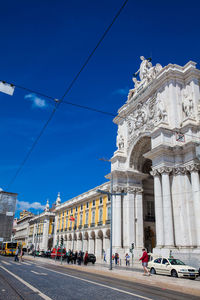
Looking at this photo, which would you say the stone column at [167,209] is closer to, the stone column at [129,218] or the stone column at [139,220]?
the stone column at [129,218]

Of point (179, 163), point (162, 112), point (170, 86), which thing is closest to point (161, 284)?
point (179, 163)

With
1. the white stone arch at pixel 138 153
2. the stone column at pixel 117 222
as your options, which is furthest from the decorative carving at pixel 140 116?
the stone column at pixel 117 222

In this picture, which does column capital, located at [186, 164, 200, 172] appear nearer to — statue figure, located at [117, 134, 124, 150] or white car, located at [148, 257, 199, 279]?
white car, located at [148, 257, 199, 279]

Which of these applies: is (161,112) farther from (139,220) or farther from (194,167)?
(139,220)

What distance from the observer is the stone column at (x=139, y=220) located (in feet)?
104

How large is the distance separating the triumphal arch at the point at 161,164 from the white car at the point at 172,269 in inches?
165

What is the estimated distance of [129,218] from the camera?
106 feet

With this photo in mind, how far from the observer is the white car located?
640 inches

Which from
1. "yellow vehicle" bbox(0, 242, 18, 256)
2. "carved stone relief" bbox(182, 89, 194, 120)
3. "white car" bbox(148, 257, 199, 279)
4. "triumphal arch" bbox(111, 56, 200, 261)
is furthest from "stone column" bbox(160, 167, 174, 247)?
"yellow vehicle" bbox(0, 242, 18, 256)

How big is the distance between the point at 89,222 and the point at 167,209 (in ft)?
86.0

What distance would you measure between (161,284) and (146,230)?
23.9 metres

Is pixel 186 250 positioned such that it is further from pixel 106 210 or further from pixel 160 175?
pixel 106 210

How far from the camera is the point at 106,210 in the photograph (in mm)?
43188

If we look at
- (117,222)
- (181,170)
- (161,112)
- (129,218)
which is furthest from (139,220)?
(161,112)
